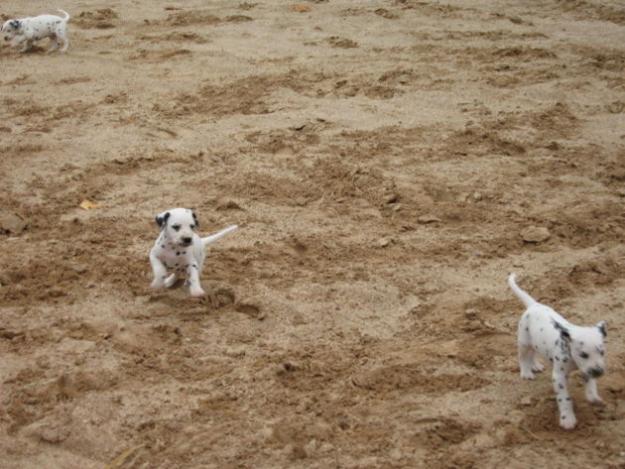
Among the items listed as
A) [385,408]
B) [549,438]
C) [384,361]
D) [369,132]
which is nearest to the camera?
[549,438]

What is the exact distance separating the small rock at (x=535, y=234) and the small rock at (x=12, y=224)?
3.87 m

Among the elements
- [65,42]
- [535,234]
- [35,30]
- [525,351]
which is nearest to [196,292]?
[525,351]

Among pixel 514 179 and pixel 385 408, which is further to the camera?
pixel 514 179

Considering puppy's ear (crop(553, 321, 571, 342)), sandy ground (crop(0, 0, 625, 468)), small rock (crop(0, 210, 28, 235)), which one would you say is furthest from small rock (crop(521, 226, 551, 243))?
small rock (crop(0, 210, 28, 235))

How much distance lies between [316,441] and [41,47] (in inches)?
351

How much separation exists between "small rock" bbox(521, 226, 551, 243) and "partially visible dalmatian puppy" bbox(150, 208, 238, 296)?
2497 millimetres

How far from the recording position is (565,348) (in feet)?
14.5

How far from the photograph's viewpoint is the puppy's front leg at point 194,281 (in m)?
5.62

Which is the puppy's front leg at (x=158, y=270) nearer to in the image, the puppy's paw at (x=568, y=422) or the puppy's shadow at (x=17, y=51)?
the puppy's paw at (x=568, y=422)

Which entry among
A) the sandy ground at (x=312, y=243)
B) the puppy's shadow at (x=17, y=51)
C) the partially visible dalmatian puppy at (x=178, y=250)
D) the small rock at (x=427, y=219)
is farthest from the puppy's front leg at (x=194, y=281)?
the puppy's shadow at (x=17, y=51)

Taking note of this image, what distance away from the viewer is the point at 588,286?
19.5 ft

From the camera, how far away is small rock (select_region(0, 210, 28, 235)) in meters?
6.68

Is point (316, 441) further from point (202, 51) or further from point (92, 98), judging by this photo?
point (202, 51)

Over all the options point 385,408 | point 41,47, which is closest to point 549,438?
point 385,408
